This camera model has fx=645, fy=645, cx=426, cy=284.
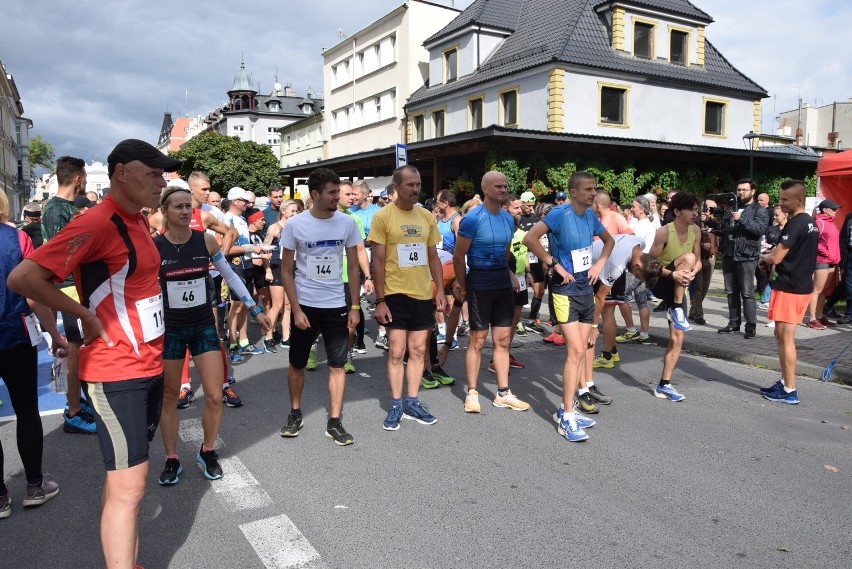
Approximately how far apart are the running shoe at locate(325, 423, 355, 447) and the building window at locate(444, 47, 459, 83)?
1242 inches

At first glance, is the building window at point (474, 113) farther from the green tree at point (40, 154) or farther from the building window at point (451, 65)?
the green tree at point (40, 154)

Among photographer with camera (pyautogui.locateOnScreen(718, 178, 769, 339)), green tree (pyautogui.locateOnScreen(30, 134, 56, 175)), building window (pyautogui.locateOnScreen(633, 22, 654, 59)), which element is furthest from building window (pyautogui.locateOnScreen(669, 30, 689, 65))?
green tree (pyautogui.locateOnScreen(30, 134, 56, 175))

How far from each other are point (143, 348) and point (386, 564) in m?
1.52

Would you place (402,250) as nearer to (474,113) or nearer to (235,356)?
(235,356)

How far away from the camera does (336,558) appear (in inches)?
125

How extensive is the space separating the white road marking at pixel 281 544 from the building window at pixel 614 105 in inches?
1109

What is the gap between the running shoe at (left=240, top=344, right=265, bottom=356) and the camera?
8383 mm

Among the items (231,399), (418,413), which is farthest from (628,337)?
(231,399)

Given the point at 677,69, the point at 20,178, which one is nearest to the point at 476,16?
the point at 677,69

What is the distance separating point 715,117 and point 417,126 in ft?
52.6

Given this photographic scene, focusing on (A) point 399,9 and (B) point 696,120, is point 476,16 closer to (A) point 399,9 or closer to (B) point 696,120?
(A) point 399,9

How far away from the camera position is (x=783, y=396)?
19.8 ft

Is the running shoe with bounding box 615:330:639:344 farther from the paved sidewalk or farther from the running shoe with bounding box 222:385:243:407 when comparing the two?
the running shoe with bounding box 222:385:243:407

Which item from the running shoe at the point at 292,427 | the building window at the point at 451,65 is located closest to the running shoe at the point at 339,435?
the running shoe at the point at 292,427
